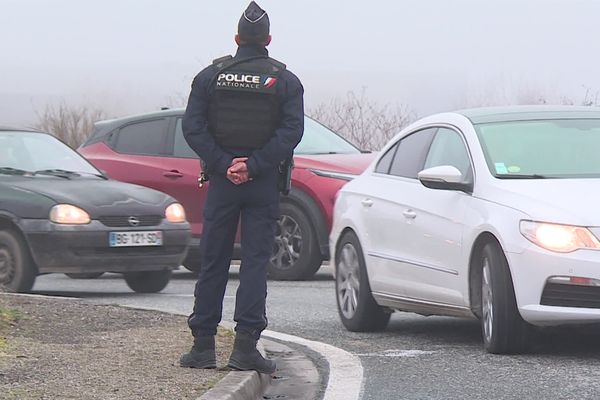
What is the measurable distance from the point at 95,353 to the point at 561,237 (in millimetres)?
2454

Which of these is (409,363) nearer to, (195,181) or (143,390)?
(143,390)

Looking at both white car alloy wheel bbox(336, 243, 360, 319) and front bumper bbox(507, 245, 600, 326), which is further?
white car alloy wheel bbox(336, 243, 360, 319)

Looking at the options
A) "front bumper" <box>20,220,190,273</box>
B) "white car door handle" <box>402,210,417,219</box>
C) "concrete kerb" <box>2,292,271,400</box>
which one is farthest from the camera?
"front bumper" <box>20,220,190,273</box>

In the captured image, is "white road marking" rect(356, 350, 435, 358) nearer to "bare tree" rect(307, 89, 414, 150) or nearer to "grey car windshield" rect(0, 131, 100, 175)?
"grey car windshield" rect(0, 131, 100, 175)

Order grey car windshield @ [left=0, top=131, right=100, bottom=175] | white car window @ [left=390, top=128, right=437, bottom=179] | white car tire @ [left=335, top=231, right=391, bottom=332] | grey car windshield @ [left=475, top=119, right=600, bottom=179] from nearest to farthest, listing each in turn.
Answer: grey car windshield @ [left=475, top=119, right=600, bottom=179]
white car window @ [left=390, top=128, right=437, bottom=179]
white car tire @ [left=335, top=231, right=391, bottom=332]
grey car windshield @ [left=0, top=131, right=100, bottom=175]

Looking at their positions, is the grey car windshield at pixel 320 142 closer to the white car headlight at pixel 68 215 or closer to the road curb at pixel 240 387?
the white car headlight at pixel 68 215

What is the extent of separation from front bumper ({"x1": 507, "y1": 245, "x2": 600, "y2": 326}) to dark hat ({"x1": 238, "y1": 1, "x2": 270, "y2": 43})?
181cm

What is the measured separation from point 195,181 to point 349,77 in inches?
78.7

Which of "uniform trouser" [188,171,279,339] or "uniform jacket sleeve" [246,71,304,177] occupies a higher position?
"uniform jacket sleeve" [246,71,304,177]

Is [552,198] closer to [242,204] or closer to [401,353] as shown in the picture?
[401,353]

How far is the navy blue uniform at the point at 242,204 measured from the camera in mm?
7402

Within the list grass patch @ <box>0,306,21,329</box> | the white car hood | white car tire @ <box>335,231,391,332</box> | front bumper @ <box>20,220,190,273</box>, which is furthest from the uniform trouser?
front bumper @ <box>20,220,190,273</box>

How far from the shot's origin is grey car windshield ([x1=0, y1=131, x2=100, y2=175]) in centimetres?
1295

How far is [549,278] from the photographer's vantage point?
26.4 feet
